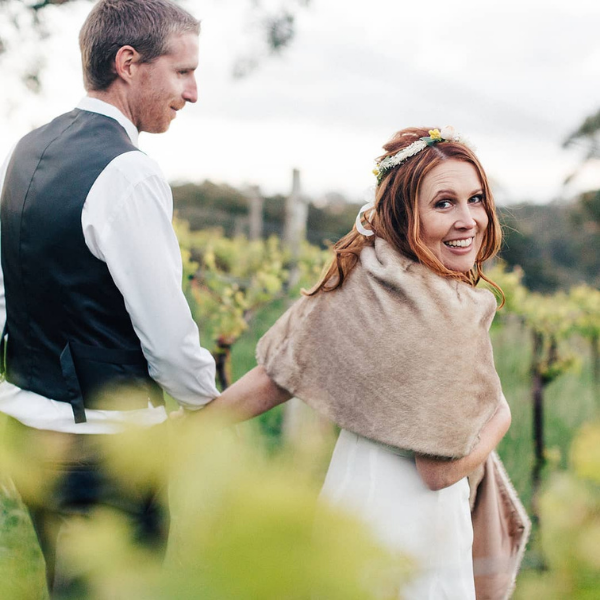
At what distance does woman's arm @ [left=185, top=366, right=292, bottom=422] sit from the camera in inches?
68.2

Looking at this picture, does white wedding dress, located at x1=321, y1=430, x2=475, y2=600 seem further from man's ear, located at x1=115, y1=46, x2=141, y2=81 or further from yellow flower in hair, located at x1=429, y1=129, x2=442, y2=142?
man's ear, located at x1=115, y1=46, x2=141, y2=81

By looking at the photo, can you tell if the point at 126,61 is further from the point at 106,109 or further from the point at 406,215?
the point at 406,215

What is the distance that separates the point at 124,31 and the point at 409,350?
1058 mm

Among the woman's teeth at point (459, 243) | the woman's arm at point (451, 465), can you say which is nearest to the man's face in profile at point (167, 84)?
the woman's teeth at point (459, 243)

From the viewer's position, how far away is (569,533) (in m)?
0.43

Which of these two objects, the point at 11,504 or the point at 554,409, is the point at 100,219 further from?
the point at 554,409

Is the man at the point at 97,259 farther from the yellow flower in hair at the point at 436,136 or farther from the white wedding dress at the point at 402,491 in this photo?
the yellow flower in hair at the point at 436,136

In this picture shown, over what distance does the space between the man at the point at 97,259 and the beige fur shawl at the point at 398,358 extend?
30 cm

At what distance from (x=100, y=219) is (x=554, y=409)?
6.14 m

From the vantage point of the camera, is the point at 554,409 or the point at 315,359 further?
the point at 554,409

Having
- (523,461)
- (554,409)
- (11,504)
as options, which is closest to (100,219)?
(11,504)

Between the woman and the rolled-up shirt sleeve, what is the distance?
0.68 ft

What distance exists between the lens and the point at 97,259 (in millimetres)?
1571

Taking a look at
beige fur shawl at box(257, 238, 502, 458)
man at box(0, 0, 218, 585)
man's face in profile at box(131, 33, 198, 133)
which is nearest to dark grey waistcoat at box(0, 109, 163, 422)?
man at box(0, 0, 218, 585)
